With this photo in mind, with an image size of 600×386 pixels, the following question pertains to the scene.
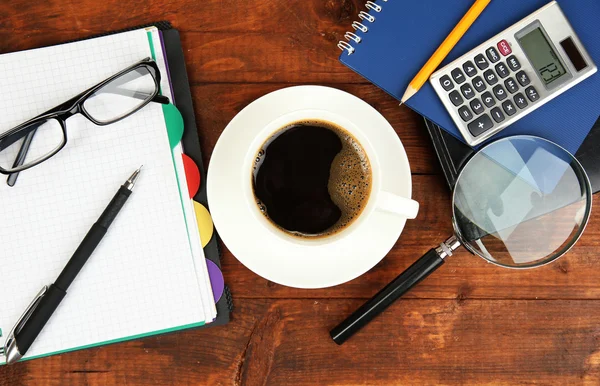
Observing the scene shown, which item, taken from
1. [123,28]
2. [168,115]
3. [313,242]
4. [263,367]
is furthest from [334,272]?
[123,28]

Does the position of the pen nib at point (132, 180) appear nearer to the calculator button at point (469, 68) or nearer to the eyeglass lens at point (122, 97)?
the eyeglass lens at point (122, 97)

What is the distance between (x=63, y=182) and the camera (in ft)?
2.08

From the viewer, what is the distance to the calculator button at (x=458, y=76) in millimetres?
589

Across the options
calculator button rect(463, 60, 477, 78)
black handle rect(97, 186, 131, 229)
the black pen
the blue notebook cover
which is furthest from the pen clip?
calculator button rect(463, 60, 477, 78)

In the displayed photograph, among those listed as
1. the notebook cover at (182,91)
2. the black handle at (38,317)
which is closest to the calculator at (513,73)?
the notebook cover at (182,91)

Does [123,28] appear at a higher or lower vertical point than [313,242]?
higher

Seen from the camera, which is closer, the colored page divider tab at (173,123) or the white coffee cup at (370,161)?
the white coffee cup at (370,161)

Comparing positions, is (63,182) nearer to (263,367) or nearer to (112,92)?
(112,92)

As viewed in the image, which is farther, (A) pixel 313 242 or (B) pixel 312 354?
(B) pixel 312 354

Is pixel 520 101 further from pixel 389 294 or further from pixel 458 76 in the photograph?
pixel 389 294

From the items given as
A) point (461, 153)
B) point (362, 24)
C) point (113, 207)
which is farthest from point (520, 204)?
point (113, 207)

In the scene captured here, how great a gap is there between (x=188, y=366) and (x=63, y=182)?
31cm

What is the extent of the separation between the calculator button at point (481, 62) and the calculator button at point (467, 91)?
0.03 metres

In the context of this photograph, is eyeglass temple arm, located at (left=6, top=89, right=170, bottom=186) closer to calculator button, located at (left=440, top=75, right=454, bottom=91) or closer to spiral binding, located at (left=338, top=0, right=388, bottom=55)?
spiral binding, located at (left=338, top=0, right=388, bottom=55)
